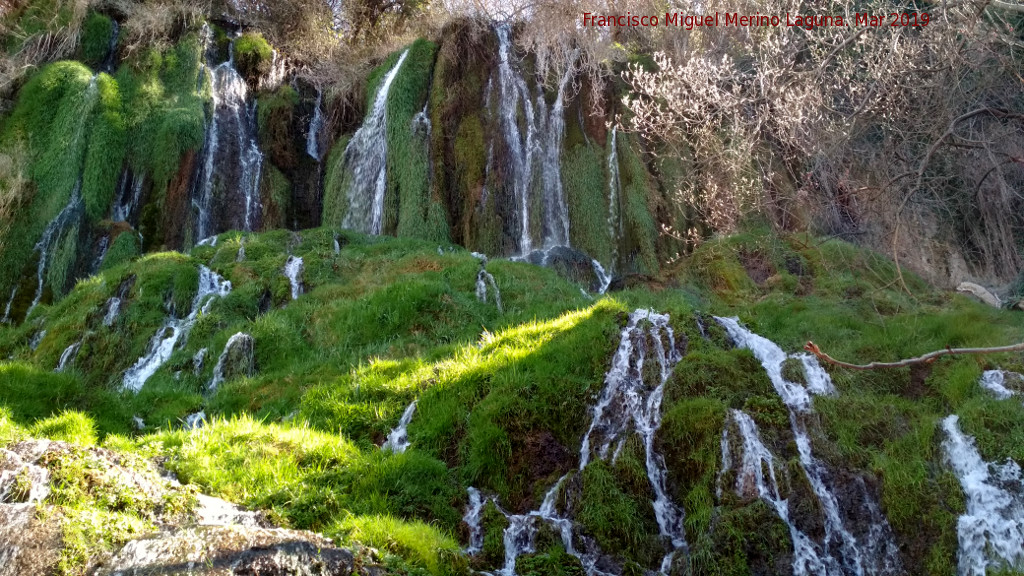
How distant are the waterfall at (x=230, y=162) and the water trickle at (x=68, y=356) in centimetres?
606

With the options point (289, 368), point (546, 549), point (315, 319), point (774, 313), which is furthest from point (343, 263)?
point (546, 549)

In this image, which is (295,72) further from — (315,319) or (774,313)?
(774,313)

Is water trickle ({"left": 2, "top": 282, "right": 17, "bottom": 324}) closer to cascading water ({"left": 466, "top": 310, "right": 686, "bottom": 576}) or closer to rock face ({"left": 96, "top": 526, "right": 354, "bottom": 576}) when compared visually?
cascading water ({"left": 466, "top": 310, "right": 686, "bottom": 576})

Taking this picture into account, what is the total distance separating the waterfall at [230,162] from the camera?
16.6 metres

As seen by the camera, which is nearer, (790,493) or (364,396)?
(790,493)

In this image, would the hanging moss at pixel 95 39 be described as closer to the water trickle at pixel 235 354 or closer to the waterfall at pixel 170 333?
the waterfall at pixel 170 333

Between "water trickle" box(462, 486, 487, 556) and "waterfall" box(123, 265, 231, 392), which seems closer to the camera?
"water trickle" box(462, 486, 487, 556)

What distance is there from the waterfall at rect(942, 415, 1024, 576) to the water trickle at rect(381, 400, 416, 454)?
4.62 meters

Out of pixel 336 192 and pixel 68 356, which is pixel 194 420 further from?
pixel 336 192

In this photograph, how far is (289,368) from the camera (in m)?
9.14

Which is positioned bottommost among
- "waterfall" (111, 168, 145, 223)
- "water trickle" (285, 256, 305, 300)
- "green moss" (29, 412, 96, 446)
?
"green moss" (29, 412, 96, 446)

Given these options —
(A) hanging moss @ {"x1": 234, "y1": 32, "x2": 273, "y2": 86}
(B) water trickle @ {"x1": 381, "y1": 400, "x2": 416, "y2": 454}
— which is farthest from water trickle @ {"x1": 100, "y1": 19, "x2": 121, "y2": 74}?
(B) water trickle @ {"x1": 381, "y1": 400, "x2": 416, "y2": 454}

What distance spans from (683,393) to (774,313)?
13.9ft

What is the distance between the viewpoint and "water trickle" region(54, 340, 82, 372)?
1019 cm
